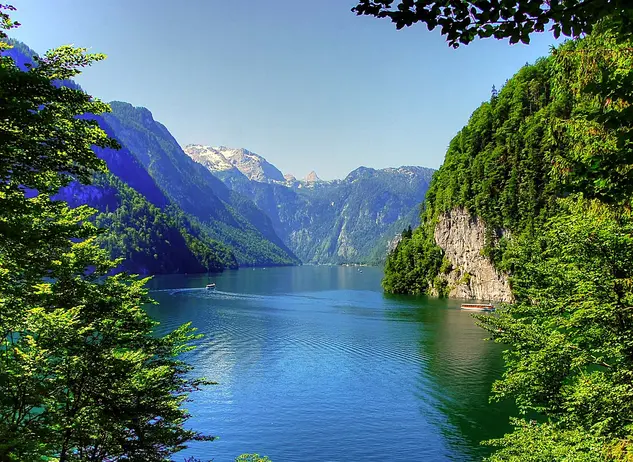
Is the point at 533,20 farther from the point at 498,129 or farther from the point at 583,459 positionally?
the point at 498,129

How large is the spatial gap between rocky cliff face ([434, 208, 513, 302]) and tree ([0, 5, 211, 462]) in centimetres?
10740

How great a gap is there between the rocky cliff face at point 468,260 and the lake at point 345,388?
1236 inches

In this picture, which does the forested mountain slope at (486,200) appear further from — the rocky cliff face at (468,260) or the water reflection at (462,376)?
the water reflection at (462,376)

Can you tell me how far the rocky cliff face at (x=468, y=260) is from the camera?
11750 centimetres

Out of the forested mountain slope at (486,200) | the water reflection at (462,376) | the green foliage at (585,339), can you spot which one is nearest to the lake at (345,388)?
the water reflection at (462,376)

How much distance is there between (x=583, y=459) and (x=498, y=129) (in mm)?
122934

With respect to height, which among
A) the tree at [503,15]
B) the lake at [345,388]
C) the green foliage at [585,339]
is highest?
the tree at [503,15]

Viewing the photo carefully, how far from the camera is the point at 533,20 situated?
15.4 ft

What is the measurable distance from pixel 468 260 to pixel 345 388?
89350mm

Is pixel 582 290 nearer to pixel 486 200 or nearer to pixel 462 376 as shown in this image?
pixel 462 376

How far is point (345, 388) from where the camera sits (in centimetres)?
4738

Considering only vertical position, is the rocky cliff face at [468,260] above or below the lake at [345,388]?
above

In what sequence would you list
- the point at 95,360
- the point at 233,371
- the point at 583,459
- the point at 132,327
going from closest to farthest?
the point at 583,459 → the point at 95,360 → the point at 132,327 → the point at 233,371

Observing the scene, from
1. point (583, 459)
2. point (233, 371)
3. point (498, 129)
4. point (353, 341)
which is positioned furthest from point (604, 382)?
point (498, 129)
